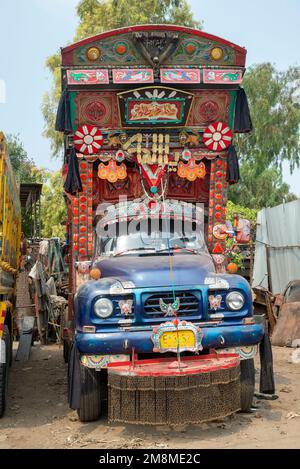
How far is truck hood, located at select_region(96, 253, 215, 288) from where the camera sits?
5480mm

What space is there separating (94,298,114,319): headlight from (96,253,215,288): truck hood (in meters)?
0.33

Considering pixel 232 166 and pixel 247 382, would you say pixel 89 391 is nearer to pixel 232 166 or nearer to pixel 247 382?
pixel 247 382

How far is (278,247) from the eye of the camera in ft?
45.1

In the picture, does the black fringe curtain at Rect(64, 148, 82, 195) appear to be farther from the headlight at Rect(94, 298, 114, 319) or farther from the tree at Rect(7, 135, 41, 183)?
the tree at Rect(7, 135, 41, 183)

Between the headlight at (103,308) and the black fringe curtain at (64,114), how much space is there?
9.87 feet

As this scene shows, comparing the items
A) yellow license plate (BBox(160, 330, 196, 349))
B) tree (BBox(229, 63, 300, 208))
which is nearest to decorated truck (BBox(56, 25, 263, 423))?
yellow license plate (BBox(160, 330, 196, 349))

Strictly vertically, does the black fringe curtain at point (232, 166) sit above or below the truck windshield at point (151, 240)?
above

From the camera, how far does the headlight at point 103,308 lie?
5285 millimetres

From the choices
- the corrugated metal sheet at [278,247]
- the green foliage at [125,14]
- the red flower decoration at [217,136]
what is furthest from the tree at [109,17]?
the red flower decoration at [217,136]

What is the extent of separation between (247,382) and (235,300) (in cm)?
90

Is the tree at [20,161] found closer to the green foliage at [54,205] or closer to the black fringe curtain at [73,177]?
the green foliage at [54,205]
